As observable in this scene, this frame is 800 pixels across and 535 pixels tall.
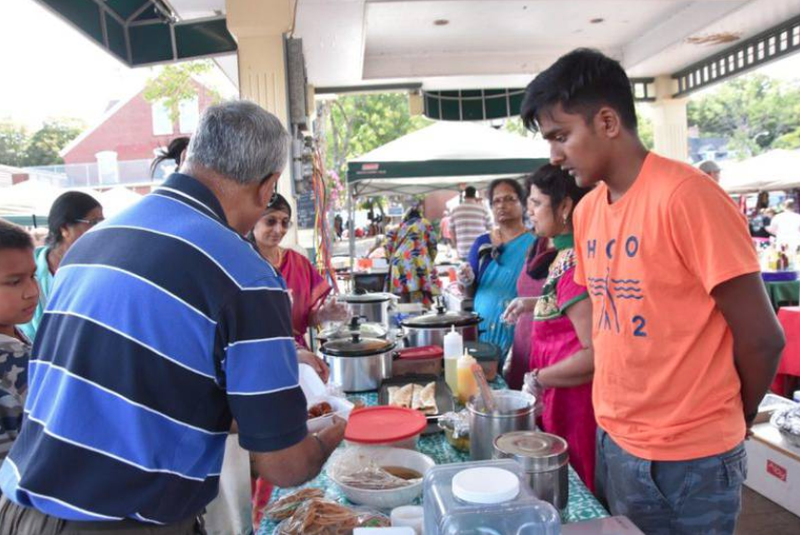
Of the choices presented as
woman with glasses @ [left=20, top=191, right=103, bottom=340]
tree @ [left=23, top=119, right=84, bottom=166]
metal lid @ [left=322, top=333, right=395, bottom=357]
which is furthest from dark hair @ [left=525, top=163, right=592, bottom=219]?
tree @ [left=23, top=119, right=84, bottom=166]

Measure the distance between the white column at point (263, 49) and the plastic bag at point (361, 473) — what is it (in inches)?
125

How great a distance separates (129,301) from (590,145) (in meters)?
1.13

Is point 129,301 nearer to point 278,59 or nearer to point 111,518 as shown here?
point 111,518

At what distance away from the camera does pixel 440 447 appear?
1.76 metres

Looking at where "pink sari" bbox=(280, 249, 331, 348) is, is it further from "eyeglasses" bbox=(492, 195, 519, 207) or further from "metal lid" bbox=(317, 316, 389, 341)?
"eyeglasses" bbox=(492, 195, 519, 207)

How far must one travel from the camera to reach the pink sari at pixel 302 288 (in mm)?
3059

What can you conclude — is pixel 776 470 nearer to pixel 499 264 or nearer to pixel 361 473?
pixel 499 264

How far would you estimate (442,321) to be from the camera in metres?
2.60

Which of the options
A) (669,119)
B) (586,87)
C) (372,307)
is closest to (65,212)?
(372,307)

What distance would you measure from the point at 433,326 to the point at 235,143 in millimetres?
1599

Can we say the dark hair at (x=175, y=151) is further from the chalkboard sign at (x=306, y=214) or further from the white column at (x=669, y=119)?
the white column at (x=669, y=119)

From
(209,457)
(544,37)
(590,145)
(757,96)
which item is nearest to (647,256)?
(590,145)

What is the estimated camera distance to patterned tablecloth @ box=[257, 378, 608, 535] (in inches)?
52.9

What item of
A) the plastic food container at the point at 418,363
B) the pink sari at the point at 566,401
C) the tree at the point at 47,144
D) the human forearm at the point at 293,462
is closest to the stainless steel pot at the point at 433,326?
the plastic food container at the point at 418,363
